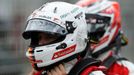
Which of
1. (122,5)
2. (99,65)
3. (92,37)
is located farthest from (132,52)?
(99,65)

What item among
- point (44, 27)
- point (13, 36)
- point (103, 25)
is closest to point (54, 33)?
point (44, 27)

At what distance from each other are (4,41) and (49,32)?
5.73 m

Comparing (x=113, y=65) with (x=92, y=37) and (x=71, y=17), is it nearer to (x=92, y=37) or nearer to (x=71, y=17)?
(x=92, y=37)

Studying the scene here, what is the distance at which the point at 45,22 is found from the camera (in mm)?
5277

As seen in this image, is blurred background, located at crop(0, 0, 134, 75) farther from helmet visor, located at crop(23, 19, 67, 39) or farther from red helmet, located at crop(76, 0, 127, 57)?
helmet visor, located at crop(23, 19, 67, 39)

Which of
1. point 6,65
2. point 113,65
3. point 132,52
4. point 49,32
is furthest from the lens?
point 132,52

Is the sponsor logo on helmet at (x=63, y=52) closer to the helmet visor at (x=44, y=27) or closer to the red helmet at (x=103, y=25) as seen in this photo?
the helmet visor at (x=44, y=27)

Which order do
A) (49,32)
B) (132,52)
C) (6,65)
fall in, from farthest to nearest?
(132,52) → (6,65) → (49,32)

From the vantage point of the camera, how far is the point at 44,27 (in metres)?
5.24

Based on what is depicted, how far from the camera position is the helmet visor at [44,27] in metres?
5.23

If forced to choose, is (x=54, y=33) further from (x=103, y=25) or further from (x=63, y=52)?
(x=103, y=25)

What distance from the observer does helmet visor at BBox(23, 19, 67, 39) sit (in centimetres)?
523

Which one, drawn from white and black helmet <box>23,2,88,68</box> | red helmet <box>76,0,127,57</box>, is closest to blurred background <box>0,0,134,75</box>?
red helmet <box>76,0,127,57</box>

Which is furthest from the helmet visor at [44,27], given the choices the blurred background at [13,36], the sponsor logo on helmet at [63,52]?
the blurred background at [13,36]
